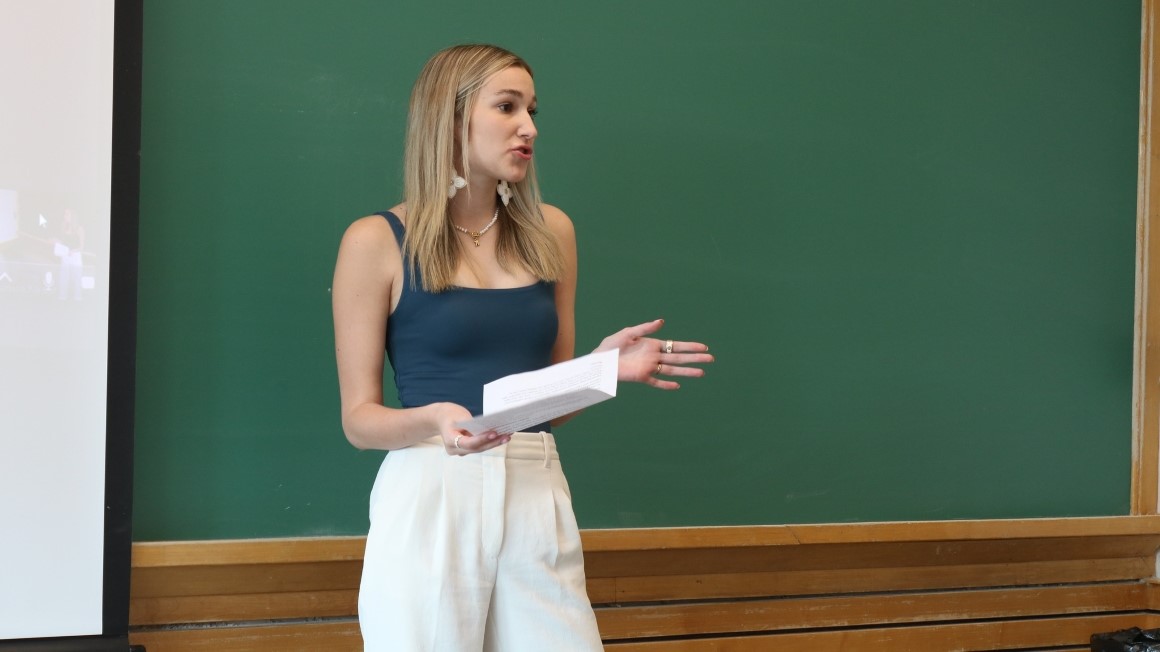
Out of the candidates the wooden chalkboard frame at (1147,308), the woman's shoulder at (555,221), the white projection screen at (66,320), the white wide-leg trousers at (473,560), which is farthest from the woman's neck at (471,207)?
the wooden chalkboard frame at (1147,308)

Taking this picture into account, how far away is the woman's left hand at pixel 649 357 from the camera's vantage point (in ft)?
4.93

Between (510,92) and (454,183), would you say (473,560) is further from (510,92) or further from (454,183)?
(510,92)

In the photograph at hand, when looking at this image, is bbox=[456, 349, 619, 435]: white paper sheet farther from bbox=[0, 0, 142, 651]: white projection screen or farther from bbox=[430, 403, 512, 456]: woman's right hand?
Answer: bbox=[0, 0, 142, 651]: white projection screen

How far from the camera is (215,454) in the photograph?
92.7 inches

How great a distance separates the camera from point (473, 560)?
1.63m

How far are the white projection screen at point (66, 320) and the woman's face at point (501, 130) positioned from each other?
0.77 metres

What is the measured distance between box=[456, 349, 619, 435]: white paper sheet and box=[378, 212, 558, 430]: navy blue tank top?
323 mm

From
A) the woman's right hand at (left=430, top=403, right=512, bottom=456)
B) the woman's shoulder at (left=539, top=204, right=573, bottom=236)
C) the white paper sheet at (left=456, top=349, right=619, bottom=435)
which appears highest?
the woman's shoulder at (left=539, top=204, right=573, bottom=236)

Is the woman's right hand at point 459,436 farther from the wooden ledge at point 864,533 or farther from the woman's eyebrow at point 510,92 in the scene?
the wooden ledge at point 864,533

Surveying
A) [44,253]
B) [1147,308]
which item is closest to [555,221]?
[44,253]

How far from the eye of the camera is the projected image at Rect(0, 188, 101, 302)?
213 centimetres

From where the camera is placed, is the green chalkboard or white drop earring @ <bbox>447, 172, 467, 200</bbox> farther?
the green chalkboard

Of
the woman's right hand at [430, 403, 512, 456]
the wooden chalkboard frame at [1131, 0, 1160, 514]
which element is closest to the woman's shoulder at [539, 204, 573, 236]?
the woman's right hand at [430, 403, 512, 456]

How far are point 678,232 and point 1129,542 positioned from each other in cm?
156
